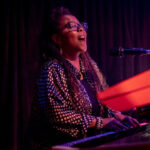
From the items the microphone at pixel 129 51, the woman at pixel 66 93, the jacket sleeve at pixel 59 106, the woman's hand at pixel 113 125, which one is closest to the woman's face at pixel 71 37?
the woman at pixel 66 93

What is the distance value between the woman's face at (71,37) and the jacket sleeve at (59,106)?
0.36 m

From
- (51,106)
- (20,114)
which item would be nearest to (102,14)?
(20,114)

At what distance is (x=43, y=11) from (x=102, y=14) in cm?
85

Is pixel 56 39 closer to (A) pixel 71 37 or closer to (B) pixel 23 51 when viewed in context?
(A) pixel 71 37

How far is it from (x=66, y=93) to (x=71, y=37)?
55 cm

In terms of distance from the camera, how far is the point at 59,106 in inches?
55.1

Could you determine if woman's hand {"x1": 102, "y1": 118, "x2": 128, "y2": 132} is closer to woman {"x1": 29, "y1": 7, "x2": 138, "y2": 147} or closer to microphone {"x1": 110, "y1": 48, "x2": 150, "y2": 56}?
woman {"x1": 29, "y1": 7, "x2": 138, "y2": 147}

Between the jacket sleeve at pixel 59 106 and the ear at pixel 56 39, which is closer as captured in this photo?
the jacket sleeve at pixel 59 106

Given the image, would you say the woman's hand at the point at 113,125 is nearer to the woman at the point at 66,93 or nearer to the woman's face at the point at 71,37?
the woman at the point at 66,93

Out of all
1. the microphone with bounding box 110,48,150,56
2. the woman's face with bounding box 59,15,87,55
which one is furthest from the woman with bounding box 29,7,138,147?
the microphone with bounding box 110,48,150,56

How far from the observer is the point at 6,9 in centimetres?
215

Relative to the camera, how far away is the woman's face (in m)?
1.82

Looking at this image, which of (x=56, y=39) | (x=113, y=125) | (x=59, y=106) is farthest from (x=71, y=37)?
(x=113, y=125)

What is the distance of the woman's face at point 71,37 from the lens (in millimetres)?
1815
